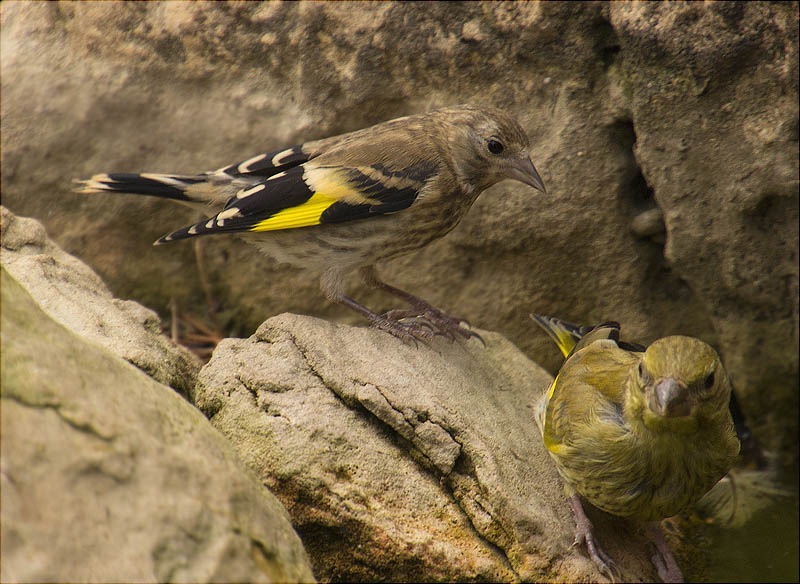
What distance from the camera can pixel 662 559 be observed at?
319 centimetres

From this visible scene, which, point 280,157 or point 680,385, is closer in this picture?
point 680,385

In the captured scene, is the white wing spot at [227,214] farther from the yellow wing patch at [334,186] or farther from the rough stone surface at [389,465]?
the rough stone surface at [389,465]

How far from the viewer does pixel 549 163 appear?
13.8 ft

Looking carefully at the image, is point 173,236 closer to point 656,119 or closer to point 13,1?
point 13,1

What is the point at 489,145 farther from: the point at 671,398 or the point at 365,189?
the point at 671,398

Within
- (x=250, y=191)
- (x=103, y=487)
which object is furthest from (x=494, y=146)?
(x=103, y=487)

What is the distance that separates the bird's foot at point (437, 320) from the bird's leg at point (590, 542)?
1.14 metres

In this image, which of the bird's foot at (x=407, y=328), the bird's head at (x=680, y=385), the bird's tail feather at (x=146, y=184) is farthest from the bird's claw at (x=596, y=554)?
the bird's tail feather at (x=146, y=184)

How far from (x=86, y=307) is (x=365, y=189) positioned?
4.49ft

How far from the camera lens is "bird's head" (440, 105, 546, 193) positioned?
376 cm

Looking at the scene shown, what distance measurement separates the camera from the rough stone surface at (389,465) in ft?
8.92

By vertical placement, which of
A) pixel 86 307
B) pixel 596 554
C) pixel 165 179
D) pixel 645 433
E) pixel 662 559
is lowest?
pixel 662 559

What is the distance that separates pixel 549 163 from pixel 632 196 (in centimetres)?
50

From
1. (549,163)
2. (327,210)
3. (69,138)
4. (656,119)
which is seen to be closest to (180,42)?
(69,138)
